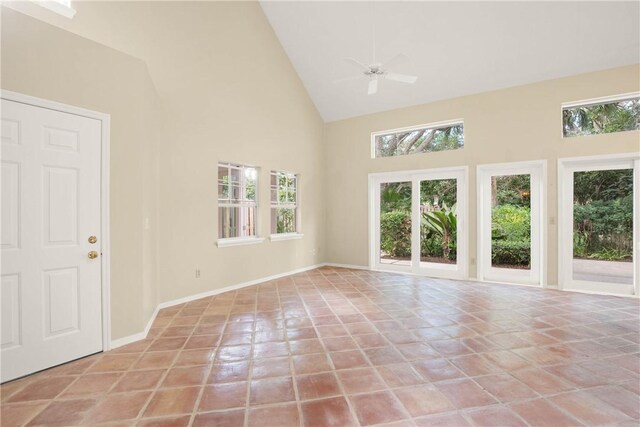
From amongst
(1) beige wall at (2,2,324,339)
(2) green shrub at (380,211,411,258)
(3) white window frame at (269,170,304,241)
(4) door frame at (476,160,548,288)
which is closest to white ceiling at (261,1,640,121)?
(1) beige wall at (2,2,324,339)

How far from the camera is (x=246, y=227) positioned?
17.1ft

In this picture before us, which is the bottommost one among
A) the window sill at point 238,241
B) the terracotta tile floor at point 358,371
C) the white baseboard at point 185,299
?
the terracotta tile floor at point 358,371

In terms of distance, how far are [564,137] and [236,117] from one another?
5.22 meters

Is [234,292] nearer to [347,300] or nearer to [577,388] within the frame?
[347,300]

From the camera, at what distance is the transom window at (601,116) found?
14.1 feet

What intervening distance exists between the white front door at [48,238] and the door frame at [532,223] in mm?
5455

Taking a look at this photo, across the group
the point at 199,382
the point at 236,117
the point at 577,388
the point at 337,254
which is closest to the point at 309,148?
the point at 236,117

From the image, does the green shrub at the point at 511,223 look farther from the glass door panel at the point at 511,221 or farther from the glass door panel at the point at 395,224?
the glass door panel at the point at 395,224

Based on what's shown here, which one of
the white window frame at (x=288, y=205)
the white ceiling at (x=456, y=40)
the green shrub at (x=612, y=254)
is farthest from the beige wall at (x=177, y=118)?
the green shrub at (x=612, y=254)

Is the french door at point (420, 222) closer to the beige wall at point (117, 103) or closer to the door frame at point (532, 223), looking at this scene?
the door frame at point (532, 223)

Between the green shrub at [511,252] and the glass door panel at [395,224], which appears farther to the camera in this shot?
the glass door panel at [395,224]

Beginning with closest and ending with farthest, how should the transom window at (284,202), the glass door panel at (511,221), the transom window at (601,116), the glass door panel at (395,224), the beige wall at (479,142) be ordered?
1. the transom window at (601,116)
2. the beige wall at (479,142)
3. the glass door panel at (511,221)
4. the transom window at (284,202)
5. the glass door panel at (395,224)

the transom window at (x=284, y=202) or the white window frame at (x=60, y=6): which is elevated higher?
the white window frame at (x=60, y=6)

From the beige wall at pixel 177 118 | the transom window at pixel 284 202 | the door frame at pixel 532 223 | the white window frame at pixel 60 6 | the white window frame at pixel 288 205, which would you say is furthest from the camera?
the transom window at pixel 284 202
